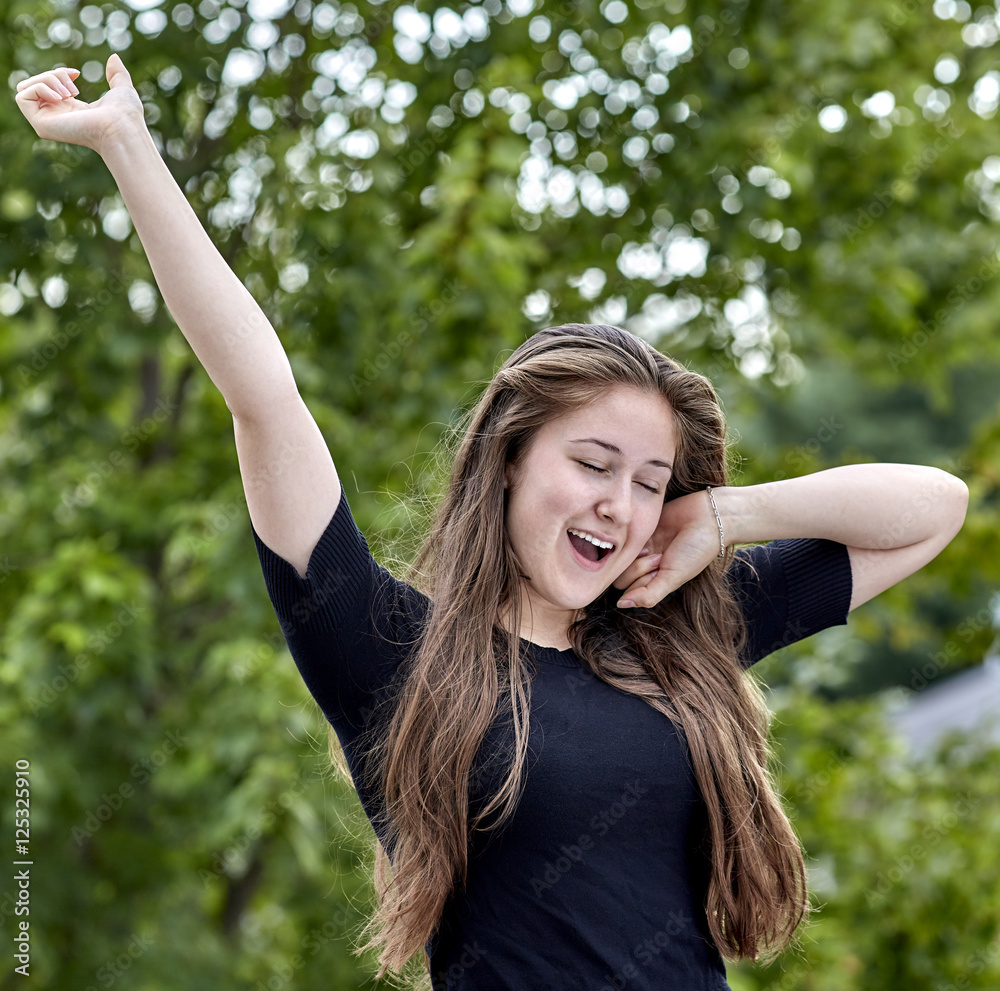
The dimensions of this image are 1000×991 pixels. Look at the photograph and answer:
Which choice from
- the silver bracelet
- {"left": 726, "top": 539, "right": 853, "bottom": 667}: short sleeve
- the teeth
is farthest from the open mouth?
{"left": 726, "top": 539, "right": 853, "bottom": 667}: short sleeve

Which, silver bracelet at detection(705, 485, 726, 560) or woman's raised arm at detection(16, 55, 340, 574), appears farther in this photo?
silver bracelet at detection(705, 485, 726, 560)

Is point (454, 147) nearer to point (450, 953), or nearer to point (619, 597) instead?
point (619, 597)

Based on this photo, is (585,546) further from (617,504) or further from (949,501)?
(949,501)

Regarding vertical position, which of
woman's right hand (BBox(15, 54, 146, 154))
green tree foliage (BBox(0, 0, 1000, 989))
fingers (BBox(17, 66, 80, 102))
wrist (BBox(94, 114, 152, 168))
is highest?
fingers (BBox(17, 66, 80, 102))

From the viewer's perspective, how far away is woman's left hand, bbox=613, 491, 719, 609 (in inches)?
58.4

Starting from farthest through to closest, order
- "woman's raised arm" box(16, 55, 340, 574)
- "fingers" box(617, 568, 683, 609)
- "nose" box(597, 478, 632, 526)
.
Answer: "fingers" box(617, 568, 683, 609) < "nose" box(597, 478, 632, 526) < "woman's raised arm" box(16, 55, 340, 574)

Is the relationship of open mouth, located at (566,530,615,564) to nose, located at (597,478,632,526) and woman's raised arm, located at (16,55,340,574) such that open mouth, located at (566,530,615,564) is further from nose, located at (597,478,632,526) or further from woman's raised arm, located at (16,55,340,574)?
woman's raised arm, located at (16,55,340,574)

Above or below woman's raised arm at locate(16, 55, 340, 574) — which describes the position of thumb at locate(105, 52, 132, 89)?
above

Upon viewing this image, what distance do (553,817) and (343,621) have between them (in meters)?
0.31

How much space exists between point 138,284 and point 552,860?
2549 millimetres

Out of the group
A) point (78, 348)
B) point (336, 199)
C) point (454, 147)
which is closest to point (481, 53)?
point (454, 147)

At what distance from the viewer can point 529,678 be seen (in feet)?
4.24

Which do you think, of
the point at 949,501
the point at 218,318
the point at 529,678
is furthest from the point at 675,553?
the point at 218,318

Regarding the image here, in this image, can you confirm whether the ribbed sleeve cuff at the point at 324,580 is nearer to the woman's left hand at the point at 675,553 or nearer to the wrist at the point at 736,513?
the woman's left hand at the point at 675,553
